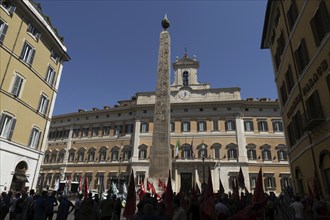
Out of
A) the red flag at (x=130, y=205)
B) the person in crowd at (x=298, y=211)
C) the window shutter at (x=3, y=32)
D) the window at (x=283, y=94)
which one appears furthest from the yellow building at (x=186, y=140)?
the red flag at (x=130, y=205)

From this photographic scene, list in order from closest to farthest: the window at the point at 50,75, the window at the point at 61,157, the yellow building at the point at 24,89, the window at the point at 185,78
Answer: the yellow building at the point at 24,89
the window at the point at 50,75
the window at the point at 185,78
the window at the point at 61,157

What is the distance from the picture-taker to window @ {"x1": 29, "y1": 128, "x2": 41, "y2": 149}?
17.0 metres

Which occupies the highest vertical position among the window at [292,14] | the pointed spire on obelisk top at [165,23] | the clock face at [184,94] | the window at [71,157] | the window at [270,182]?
the clock face at [184,94]

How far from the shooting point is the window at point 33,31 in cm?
1714

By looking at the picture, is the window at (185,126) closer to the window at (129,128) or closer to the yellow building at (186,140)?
the yellow building at (186,140)

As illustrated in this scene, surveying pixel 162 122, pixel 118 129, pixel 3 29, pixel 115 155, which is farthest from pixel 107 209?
pixel 118 129

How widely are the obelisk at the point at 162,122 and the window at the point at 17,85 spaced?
9497 millimetres

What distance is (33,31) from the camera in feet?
57.5

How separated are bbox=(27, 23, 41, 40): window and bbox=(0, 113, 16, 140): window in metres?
6.57

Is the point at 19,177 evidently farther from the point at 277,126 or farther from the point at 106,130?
the point at 277,126

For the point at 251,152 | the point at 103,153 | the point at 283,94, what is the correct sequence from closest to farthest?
the point at 283,94
the point at 251,152
the point at 103,153

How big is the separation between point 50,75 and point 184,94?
18.6 metres

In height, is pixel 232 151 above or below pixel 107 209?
above

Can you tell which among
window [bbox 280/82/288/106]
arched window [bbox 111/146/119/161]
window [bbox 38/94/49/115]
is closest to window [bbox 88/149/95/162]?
arched window [bbox 111/146/119/161]
